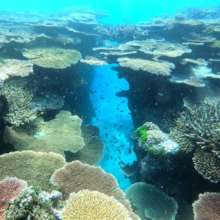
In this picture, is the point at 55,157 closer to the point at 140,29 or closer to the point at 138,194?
the point at 138,194

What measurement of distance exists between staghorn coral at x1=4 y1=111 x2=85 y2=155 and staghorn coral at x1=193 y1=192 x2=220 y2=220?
290 centimetres

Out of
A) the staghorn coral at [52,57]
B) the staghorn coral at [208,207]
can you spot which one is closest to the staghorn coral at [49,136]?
the staghorn coral at [52,57]

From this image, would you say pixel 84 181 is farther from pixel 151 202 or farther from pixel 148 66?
pixel 148 66

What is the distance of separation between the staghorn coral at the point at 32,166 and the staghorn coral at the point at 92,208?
107 cm

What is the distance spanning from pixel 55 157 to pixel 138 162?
3.30 meters

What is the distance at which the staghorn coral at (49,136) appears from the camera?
6883 millimetres

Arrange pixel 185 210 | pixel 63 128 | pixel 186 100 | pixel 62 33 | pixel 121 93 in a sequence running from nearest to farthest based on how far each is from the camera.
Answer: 1. pixel 185 210
2. pixel 63 128
3. pixel 186 100
4. pixel 121 93
5. pixel 62 33

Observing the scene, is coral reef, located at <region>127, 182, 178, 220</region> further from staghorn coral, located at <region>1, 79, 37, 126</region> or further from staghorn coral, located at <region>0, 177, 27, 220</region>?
staghorn coral, located at <region>0, 177, 27, 220</region>

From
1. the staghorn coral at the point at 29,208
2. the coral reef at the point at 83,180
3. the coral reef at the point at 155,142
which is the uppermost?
the staghorn coral at the point at 29,208

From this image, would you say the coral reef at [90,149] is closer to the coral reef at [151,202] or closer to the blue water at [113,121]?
the blue water at [113,121]

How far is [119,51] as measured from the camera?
10906mm

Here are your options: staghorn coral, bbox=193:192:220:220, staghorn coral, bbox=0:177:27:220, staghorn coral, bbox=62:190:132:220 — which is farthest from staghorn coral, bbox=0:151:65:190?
staghorn coral, bbox=193:192:220:220

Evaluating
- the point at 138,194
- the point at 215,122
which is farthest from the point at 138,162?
the point at 215,122

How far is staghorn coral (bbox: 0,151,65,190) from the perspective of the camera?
486 cm
